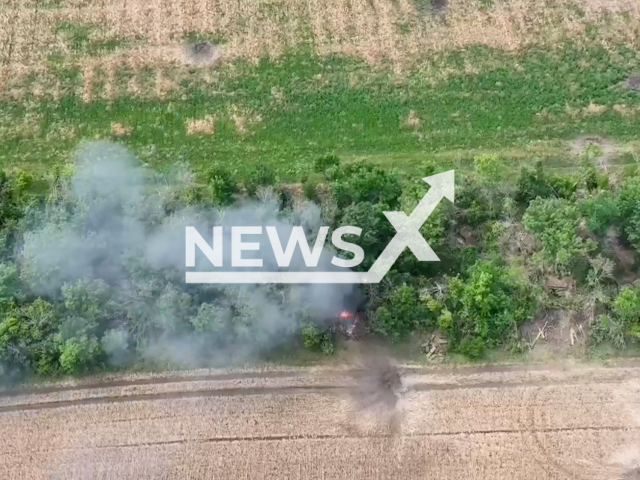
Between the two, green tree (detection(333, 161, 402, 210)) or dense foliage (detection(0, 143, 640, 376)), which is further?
green tree (detection(333, 161, 402, 210))

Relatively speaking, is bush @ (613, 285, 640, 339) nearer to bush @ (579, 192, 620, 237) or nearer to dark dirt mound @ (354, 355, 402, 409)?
bush @ (579, 192, 620, 237)

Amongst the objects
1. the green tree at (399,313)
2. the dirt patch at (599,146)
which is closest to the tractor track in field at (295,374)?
the green tree at (399,313)

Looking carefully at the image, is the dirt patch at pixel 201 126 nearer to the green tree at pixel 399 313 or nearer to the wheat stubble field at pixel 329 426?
the wheat stubble field at pixel 329 426

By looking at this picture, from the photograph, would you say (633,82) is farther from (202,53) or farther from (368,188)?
(202,53)

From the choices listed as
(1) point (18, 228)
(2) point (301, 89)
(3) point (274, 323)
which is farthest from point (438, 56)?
(1) point (18, 228)

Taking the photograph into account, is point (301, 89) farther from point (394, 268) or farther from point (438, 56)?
point (394, 268)

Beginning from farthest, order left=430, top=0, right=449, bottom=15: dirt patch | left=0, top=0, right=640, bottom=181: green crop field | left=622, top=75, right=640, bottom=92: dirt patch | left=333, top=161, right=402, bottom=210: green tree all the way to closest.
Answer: left=430, top=0, right=449, bottom=15: dirt patch
left=622, top=75, right=640, bottom=92: dirt patch
left=0, top=0, right=640, bottom=181: green crop field
left=333, top=161, right=402, bottom=210: green tree

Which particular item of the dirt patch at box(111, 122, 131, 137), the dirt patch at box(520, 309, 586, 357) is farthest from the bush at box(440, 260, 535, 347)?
the dirt patch at box(111, 122, 131, 137)
